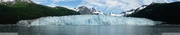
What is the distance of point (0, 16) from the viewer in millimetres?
137375

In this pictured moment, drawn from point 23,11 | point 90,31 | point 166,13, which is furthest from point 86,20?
point 23,11

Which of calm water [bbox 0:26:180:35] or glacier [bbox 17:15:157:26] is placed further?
glacier [bbox 17:15:157:26]

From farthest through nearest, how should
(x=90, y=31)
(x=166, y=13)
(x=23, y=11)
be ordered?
(x=23, y=11), (x=166, y=13), (x=90, y=31)

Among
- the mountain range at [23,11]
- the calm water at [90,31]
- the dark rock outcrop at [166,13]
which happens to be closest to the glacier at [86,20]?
the calm water at [90,31]

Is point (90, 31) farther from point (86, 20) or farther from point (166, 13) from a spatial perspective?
point (166, 13)

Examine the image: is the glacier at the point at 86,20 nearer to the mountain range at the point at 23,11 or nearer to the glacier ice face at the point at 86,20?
the glacier ice face at the point at 86,20

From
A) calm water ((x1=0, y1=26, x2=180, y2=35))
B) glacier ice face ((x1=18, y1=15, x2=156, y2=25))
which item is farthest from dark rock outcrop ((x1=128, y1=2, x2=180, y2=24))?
calm water ((x1=0, y1=26, x2=180, y2=35))

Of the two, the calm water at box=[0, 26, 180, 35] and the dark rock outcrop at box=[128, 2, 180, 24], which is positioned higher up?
the calm water at box=[0, 26, 180, 35]

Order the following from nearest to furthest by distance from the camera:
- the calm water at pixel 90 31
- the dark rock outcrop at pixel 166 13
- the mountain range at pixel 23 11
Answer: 1. the calm water at pixel 90 31
2. the dark rock outcrop at pixel 166 13
3. the mountain range at pixel 23 11

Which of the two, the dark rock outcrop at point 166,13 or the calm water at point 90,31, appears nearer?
the calm water at point 90,31

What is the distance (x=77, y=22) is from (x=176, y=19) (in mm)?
53755

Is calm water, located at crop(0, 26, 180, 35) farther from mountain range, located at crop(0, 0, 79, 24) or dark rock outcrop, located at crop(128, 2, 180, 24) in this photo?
dark rock outcrop, located at crop(128, 2, 180, 24)

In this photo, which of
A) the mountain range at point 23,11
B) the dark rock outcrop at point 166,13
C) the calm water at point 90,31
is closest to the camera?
the calm water at point 90,31

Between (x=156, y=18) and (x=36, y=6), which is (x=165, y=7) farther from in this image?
(x=36, y=6)
